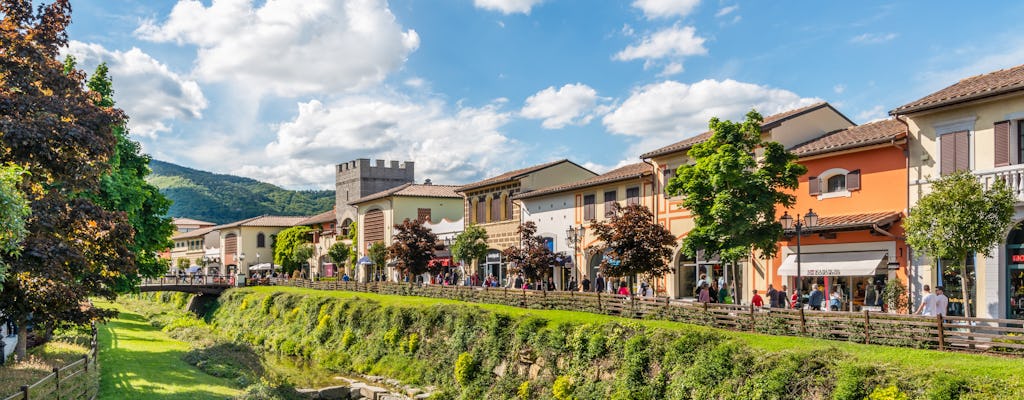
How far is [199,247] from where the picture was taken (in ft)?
301

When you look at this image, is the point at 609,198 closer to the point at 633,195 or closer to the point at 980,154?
the point at 633,195

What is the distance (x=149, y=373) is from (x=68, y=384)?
800 cm

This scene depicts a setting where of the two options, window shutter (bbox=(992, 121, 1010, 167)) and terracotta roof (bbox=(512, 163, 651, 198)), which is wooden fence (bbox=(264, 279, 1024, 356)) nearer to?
window shutter (bbox=(992, 121, 1010, 167))

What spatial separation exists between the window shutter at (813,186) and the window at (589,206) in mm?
11300

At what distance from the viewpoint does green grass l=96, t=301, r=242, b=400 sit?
1998 centimetres

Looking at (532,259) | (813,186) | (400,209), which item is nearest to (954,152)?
(813,186)

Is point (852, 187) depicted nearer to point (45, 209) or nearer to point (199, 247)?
point (45, 209)

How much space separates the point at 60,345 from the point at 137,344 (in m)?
10.3

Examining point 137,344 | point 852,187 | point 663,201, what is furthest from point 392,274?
point 852,187

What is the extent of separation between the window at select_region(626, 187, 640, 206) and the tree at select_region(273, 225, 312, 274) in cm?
4089

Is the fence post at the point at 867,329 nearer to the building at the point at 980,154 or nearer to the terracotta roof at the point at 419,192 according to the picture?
the building at the point at 980,154

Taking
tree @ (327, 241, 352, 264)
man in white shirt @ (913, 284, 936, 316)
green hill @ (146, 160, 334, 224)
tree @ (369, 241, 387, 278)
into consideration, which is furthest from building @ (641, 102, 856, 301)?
green hill @ (146, 160, 334, 224)

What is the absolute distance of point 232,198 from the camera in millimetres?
149500

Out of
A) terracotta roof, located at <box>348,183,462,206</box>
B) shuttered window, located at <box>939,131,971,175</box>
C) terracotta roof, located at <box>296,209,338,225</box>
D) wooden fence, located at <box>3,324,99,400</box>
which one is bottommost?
wooden fence, located at <box>3,324,99,400</box>
